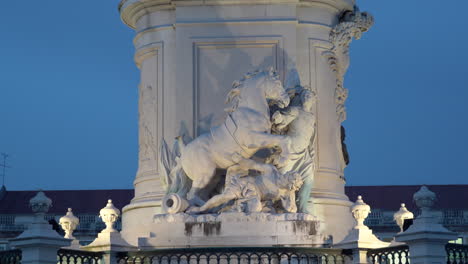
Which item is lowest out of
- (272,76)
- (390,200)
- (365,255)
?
(365,255)

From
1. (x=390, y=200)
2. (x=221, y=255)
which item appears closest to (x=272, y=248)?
(x=221, y=255)

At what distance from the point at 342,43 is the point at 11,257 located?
677 cm

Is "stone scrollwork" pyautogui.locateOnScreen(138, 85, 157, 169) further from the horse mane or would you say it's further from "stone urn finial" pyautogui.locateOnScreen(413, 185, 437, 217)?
"stone urn finial" pyautogui.locateOnScreen(413, 185, 437, 217)

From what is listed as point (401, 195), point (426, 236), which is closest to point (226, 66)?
point (426, 236)

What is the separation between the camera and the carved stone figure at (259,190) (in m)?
20.3

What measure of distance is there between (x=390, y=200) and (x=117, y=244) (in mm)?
44058

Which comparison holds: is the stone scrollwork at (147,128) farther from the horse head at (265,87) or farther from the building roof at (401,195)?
the building roof at (401,195)

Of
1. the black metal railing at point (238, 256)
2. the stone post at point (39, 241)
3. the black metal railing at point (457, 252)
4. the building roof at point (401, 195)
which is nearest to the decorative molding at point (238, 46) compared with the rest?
the black metal railing at point (238, 256)

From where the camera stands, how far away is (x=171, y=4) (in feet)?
72.2

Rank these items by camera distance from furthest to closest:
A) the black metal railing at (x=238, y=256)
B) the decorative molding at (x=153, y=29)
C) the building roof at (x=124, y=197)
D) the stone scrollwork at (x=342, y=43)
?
the building roof at (x=124, y=197)
the stone scrollwork at (x=342, y=43)
the decorative molding at (x=153, y=29)
the black metal railing at (x=238, y=256)

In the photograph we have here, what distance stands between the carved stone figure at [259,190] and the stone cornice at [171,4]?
283 centimetres

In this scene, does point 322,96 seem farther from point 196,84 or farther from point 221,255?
point 221,255

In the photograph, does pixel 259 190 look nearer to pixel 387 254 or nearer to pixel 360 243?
pixel 360 243

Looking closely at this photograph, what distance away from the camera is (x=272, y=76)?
20.5m
